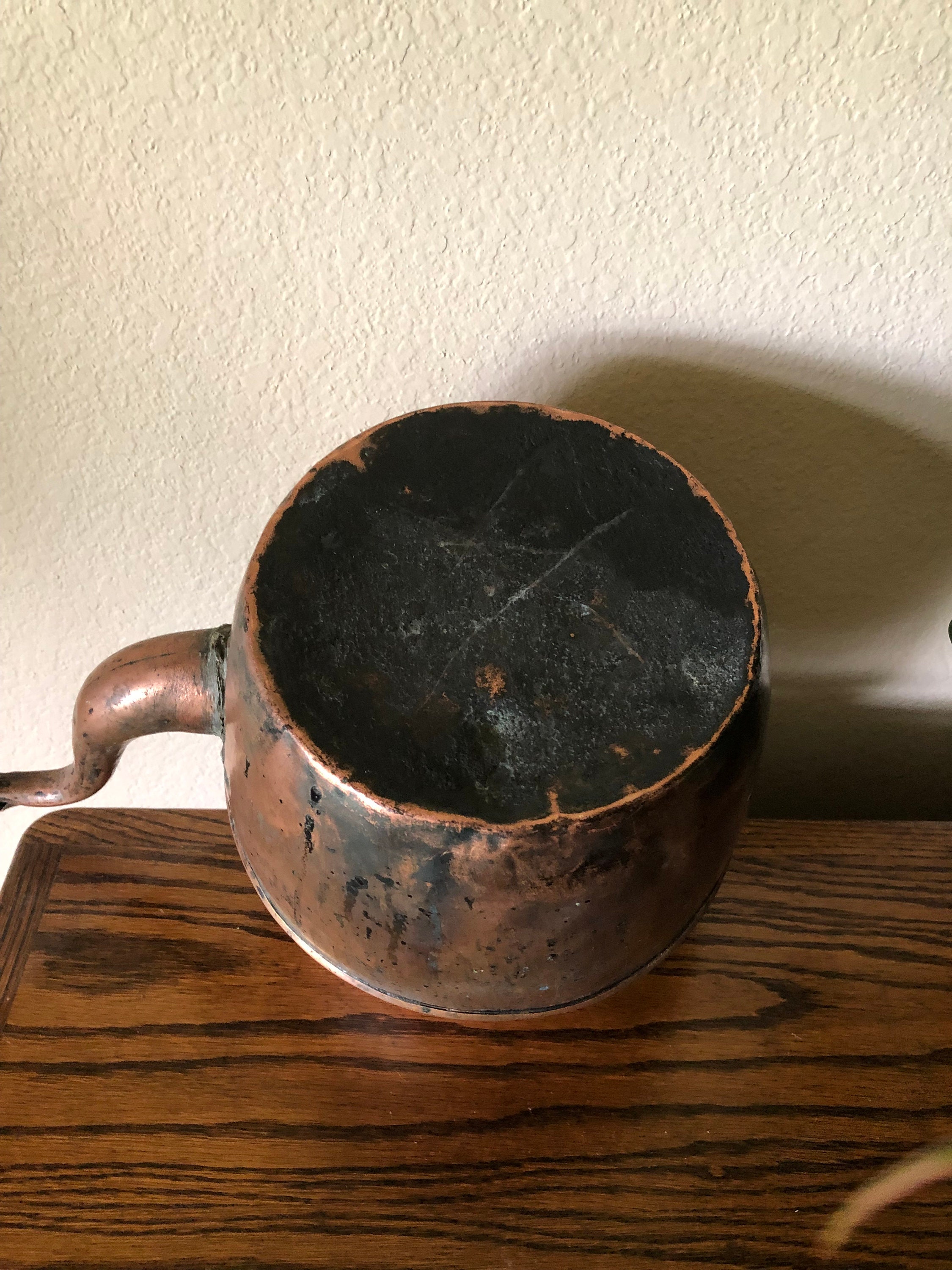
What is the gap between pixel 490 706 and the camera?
46cm

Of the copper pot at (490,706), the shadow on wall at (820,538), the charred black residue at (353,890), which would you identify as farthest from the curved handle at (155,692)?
the shadow on wall at (820,538)

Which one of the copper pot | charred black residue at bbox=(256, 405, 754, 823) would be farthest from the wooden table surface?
charred black residue at bbox=(256, 405, 754, 823)

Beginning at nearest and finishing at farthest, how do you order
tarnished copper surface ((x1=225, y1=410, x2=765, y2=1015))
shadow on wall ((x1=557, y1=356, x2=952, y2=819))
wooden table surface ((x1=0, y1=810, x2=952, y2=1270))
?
tarnished copper surface ((x1=225, y1=410, x2=765, y2=1015)) → wooden table surface ((x1=0, y1=810, x2=952, y2=1270)) → shadow on wall ((x1=557, y1=356, x2=952, y2=819))

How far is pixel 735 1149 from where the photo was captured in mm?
592

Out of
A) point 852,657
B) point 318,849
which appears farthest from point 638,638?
point 852,657

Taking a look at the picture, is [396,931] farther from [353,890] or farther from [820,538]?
[820,538]

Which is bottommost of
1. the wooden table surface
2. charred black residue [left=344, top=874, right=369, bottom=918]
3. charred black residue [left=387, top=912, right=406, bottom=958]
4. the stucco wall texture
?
the wooden table surface

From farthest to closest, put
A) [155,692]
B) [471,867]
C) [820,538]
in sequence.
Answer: [820,538] < [155,692] < [471,867]

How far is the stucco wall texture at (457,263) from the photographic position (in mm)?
512

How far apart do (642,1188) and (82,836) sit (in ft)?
1.59

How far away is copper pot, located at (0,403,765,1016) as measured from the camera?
433mm

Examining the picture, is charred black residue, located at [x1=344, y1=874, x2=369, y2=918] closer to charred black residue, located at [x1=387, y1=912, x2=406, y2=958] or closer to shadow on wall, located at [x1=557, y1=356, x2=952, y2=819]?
charred black residue, located at [x1=387, y1=912, x2=406, y2=958]

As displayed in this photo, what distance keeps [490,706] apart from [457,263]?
0.30m

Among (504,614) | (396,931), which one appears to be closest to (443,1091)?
(396,931)
